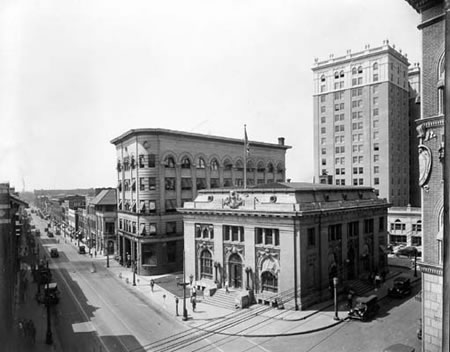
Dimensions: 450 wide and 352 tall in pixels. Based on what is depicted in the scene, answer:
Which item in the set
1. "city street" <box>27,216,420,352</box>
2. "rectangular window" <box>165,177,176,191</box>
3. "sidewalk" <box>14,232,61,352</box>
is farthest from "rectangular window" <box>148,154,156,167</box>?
"sidewalk" <box>14,232,61,352</box>

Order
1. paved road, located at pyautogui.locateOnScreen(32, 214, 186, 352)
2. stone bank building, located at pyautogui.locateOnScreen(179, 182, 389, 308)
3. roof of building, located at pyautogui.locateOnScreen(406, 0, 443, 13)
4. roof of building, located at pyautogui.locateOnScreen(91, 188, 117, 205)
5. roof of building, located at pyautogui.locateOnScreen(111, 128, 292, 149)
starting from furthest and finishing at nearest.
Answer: roof of building, located at pyautogui.locateOnScreen(91, 188, 117, 205), roof of building, located at pyautogui.locateOnScreen(111, 128, 292, 149), stone bank building, located at pyautogui.locateOnScreen(179, 182, 389, 308), paved road, located at pyautogui.locateOnScreen(32, 214, 186, 352), roof of building, located at pyautogui.locateOnScreen(406, 0, 443, 13)

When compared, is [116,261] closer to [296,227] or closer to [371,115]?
[296,227]

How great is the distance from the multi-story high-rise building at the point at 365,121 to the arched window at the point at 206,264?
34.0 metres

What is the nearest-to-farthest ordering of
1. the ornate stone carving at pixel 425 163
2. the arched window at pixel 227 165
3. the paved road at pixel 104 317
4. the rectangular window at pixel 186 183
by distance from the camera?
the ornate stone carving at pixel 425 163 → the paved road at pixel 104 317 → the rectangular window at pixel 186 183 → the arched window at pixel 227 165

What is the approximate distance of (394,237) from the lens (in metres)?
65.0

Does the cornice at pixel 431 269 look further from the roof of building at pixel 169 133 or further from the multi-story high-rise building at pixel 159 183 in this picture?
the roof of building at pixel 169 133

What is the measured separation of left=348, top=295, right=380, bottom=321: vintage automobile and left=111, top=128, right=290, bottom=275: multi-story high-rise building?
21.6 m

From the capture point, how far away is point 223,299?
34.3 m

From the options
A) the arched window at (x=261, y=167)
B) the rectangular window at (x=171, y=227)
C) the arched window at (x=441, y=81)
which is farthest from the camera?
the arched window at (x=261, y=167)

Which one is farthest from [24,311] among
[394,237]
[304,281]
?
[394,237]

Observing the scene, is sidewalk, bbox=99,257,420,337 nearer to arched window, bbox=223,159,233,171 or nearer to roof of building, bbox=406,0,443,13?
roof of building, bbox=406,0,443,13

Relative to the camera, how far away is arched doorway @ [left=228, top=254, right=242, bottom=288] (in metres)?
36.1

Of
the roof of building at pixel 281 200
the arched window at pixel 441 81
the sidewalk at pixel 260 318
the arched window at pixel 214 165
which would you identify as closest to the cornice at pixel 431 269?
the arched window at pixel 441 81

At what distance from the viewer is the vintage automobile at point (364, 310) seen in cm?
2841
